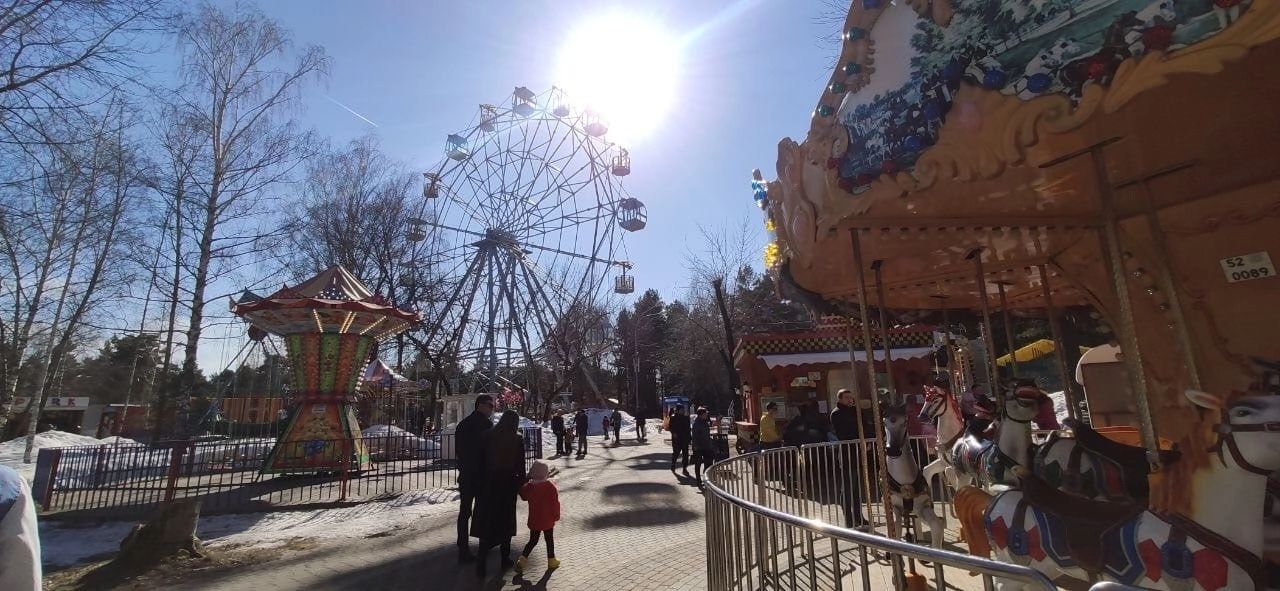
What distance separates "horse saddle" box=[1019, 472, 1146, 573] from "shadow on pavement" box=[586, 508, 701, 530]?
5045 mm

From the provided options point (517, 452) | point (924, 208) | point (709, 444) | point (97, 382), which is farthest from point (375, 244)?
point (97, 382)

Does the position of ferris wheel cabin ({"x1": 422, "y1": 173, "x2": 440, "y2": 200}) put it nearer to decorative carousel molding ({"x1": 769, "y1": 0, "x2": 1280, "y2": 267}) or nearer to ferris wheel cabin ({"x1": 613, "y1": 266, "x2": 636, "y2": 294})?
ferris wheel cabin ({"x1": 613, "y1": 266, "x2": 636, "y2": 294})

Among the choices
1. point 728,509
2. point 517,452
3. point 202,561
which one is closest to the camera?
point 728,509

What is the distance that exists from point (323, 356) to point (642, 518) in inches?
330

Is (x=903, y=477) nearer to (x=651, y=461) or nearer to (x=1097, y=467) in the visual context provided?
(x=1097, y=467)

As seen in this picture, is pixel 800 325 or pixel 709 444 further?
pixel 800 325

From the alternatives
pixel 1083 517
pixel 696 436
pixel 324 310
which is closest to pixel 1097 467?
pixel 1083 517

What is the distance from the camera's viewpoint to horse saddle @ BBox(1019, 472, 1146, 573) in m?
2.77

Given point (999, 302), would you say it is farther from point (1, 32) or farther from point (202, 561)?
point (1, 32)

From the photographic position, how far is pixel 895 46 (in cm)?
330

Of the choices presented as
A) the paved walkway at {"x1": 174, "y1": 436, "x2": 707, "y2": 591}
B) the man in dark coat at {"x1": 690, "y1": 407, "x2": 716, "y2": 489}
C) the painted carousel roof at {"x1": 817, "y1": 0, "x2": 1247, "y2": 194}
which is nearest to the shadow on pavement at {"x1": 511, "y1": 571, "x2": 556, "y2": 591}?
the paved walkway at {"x1": 174, "y1": 436, "x2": 707, "y2": 591}

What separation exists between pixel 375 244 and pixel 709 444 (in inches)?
738

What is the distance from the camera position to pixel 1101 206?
380 centimetres

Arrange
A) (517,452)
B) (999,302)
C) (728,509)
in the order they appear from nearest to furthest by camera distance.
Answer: (728,509), (517,452), (999,302)
